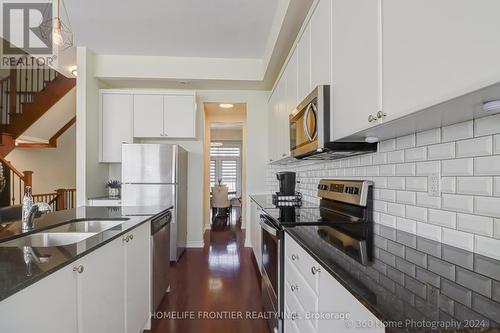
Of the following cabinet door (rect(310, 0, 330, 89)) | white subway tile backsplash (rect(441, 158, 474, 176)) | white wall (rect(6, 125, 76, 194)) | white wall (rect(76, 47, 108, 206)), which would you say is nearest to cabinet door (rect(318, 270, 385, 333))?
white subway tile backsplash (rect(441, 158, 474, 176))

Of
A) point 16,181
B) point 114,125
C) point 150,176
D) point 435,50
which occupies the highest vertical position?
point 114,125

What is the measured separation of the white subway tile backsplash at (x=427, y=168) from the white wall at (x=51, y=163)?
768cm

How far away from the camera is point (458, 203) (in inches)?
41.4

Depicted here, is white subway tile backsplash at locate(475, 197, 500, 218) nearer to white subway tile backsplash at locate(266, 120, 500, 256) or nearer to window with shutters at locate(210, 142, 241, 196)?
white subway tile backsplash at locate(266, 120, 500, 256)

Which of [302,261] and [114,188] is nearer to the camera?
[302,261]

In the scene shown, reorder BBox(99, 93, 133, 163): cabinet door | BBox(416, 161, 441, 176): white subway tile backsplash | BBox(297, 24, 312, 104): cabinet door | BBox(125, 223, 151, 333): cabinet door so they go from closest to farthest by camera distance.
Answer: BBox(416, 161, 441, 176): white subway tile backsplash < BBox(125, 223, 151, 333): cabinet door < BBox(297, 24, 312, 104): cabinet door < BBox(99, 93, 133, 163): cabinet door

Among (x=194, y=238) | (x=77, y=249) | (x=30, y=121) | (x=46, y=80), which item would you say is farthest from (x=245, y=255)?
(x=46, y=80)

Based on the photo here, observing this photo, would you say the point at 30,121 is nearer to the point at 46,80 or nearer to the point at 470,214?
the point at 46,80

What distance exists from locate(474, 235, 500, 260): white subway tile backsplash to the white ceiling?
260cm

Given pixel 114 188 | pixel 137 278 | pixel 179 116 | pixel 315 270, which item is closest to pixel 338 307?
pixel 315 270

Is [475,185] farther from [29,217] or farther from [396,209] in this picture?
[29,217]

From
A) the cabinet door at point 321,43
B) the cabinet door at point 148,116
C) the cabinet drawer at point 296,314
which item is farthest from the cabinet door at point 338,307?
the cabinet door at point 148,116

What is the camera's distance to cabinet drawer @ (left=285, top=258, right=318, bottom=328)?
1130mm

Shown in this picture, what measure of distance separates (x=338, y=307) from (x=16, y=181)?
6.10 metres
